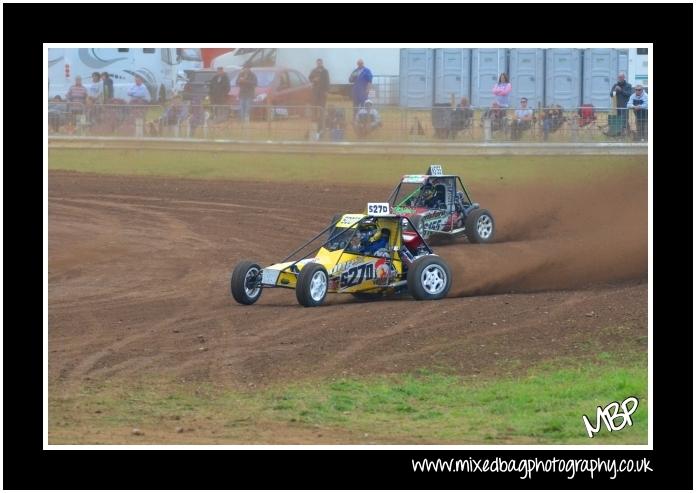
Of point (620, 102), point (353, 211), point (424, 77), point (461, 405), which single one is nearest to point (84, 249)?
point (353, 211)

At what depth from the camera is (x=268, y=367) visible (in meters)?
12.2

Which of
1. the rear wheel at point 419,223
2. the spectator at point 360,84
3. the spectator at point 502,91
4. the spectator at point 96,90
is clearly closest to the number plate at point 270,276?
the rear wheel at point 419,223

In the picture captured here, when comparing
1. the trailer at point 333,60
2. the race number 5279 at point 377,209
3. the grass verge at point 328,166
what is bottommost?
the race number 5279 at point 377,209

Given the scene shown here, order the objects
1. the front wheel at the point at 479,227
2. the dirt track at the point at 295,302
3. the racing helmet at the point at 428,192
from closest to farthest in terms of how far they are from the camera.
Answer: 1. the dirt track at the point at 295,302
2. the front wheel at the point at 479,227
3. the racing helmet at the point at 428,192

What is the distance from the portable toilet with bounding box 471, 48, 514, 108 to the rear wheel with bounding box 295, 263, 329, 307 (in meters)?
15.1

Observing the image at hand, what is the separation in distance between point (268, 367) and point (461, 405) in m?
2.27

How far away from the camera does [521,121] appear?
1125 inches

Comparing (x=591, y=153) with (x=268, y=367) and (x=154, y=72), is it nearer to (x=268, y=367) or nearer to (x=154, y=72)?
(x=154, y=72)

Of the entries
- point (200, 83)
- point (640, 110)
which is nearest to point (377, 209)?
point (640, 110)

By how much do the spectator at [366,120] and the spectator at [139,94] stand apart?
588 centimetres

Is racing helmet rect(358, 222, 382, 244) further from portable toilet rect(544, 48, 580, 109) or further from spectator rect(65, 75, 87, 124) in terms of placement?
spectator rect(65, 75, 87, 124)


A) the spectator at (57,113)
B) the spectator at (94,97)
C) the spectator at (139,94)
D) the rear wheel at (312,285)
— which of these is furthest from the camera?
the spectator at (139,94)

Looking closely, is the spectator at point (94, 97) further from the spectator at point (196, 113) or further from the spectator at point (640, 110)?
the spectator at point (640, 110)

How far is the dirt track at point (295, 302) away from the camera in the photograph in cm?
1257
